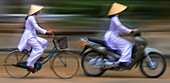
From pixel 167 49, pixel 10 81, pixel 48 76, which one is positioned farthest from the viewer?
pixel 167 49

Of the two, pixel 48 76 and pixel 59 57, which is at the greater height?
pixel 59 57

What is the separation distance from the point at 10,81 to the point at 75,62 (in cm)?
136

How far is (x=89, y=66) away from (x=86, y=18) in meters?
5.28

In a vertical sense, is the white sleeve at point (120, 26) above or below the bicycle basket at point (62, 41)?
above

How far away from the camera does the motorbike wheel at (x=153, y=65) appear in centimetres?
657

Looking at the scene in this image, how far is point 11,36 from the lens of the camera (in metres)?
11.7

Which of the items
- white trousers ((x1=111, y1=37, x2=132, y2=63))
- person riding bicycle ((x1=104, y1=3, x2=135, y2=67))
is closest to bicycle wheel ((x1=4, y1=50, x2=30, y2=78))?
person riding bicycle ((x1=104, y1=3, x2=135, y2=67))

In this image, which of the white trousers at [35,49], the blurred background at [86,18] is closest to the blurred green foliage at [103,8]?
the blurred background at [86,18]

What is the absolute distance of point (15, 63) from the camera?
6562mm

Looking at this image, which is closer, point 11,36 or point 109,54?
point 109,54

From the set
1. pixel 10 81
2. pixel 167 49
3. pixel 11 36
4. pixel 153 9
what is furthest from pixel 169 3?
pixel 10 81

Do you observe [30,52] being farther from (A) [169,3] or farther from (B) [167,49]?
(A) [169,3]

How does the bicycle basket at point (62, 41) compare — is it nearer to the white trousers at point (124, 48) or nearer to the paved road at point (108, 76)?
the paved road at point (108, 76)

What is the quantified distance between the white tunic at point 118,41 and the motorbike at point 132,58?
4.6 inches
